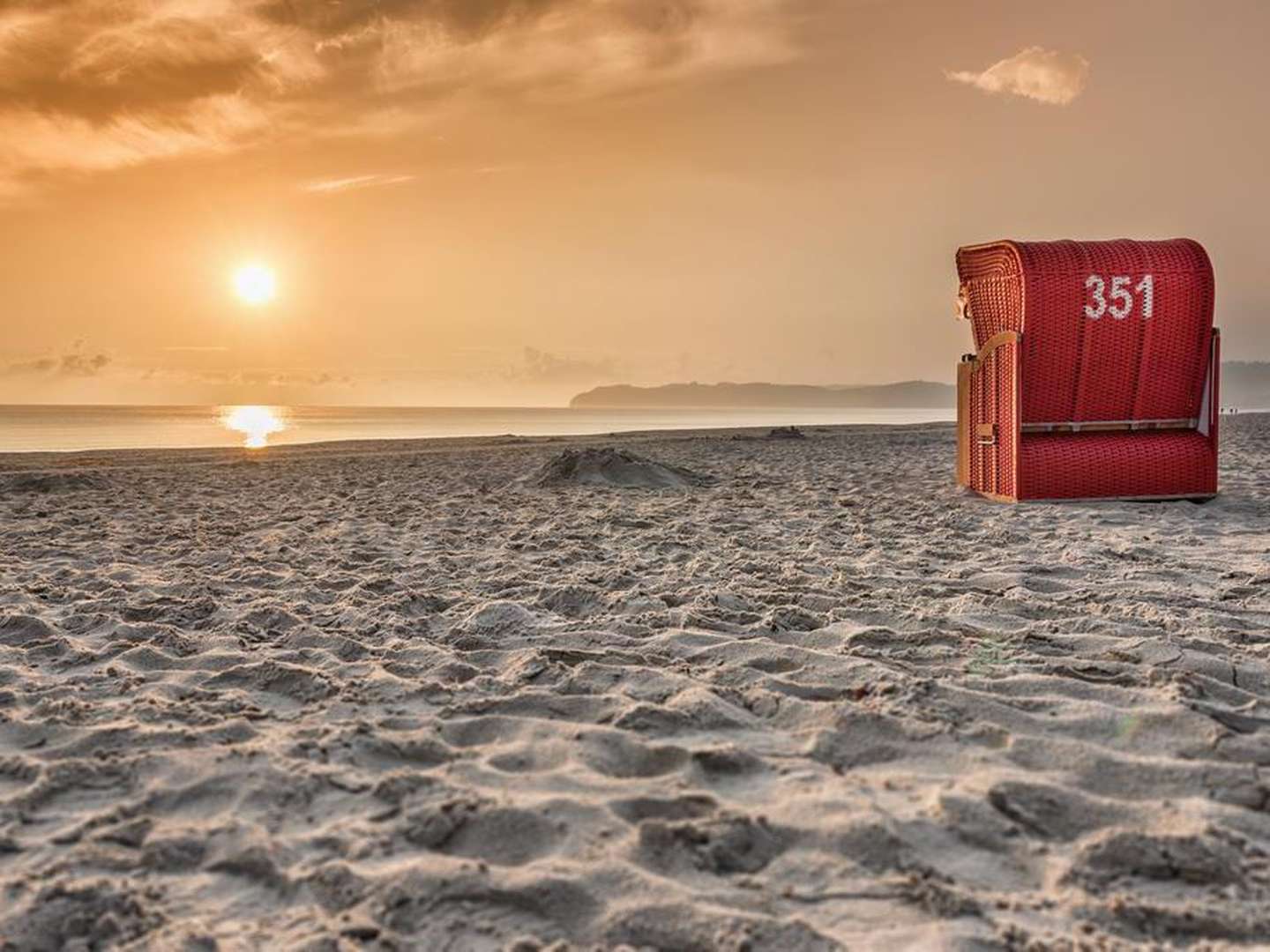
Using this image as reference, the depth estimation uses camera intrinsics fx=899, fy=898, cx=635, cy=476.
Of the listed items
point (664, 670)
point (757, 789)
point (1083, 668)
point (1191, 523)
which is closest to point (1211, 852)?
point (757, 789)

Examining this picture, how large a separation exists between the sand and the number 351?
7.78 ft

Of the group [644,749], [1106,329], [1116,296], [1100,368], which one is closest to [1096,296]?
[1116,296]

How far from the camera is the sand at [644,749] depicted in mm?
1937

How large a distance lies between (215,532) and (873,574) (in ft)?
17.9

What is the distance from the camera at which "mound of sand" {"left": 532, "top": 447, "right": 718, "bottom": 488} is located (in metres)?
10.7

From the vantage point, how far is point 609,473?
1100cm

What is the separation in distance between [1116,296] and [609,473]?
5736mm

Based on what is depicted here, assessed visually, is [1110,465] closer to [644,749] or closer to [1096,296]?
[1096,296]

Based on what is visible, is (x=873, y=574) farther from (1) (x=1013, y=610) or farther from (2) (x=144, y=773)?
(2) (x=144, y=773)

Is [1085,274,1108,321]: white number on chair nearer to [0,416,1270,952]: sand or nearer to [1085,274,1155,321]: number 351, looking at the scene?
[1085,274,1155,321]: number 351

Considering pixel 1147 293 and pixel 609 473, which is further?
pixel 609 473

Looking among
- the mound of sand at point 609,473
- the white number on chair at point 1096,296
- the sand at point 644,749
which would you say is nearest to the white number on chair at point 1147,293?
the white number on chair at point 1096,296

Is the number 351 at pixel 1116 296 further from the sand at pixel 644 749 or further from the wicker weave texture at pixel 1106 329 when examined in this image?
the sand at pixel 644 749

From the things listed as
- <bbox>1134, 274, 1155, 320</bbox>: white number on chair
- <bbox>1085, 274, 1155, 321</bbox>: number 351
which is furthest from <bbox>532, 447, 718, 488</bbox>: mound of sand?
<bbox>1134, 274, 1155, 320</bbox>: white number on chair
